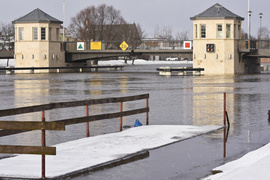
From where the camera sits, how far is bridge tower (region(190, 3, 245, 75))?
252 feet

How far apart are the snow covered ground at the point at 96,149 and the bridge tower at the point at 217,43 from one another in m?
59.6

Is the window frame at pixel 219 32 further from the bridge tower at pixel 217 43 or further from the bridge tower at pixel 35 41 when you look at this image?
the bridge tower at pixel 35 41

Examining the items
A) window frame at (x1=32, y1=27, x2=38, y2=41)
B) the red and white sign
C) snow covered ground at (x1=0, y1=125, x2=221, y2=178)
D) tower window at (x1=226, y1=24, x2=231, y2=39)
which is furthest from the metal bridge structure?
snow covered ground at (x1=0, y1=125, x2=221, y2=178)

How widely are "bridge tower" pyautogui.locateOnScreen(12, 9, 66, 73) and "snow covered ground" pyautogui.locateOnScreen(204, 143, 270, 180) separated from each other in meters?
74.3

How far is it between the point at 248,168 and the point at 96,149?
13.6ft

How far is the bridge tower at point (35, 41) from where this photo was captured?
8512 cm

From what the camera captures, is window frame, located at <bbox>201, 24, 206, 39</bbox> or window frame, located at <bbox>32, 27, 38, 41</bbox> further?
window frame, located at <bbox>32, 27, 38, 41</bbox>

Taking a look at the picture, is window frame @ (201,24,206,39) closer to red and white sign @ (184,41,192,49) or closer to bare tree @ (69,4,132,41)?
red and white sign @ (184,41,192,49)

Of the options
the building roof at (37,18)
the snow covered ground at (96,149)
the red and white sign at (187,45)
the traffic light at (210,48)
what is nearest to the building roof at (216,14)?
the traffic light at (210,48)

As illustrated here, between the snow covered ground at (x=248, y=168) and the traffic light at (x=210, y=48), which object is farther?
the traffic light at (x=210, y=48)

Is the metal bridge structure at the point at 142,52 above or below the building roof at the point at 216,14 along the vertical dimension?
below

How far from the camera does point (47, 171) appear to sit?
1110 cm

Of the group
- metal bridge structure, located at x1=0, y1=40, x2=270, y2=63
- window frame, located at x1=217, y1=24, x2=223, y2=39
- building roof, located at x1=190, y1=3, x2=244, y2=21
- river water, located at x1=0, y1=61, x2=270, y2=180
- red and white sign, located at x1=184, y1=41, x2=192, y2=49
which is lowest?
river water, located at x1=0, y1=61, x2=270, y2=180

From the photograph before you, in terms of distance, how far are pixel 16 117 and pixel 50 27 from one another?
217ft
